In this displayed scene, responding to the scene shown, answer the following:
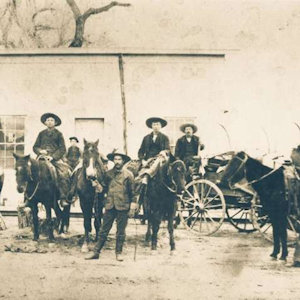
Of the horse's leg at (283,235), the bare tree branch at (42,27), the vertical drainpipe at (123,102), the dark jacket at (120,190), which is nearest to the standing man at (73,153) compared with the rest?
the vertical drainpipe at (123,102)

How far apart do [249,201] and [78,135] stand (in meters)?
2.80

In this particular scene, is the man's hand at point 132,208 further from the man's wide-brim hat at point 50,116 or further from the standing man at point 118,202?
the man's wide-brim hat at point 50,116

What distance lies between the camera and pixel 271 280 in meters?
6.31

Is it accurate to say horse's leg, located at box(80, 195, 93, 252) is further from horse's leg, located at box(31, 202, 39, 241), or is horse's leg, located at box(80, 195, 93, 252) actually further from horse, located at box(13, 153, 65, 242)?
horse's leg, located at box(31, 202, 39, 241)

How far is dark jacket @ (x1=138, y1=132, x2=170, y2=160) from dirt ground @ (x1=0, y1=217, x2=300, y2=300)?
1.23 metres

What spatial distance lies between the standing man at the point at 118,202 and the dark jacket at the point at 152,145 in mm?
751

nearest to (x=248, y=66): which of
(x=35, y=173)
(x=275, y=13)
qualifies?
(x=275, y=13)

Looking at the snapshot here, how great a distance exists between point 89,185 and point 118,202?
2.26 ft

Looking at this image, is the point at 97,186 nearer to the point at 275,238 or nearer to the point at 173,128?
the point at 173,128

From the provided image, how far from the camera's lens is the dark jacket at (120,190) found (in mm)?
6781

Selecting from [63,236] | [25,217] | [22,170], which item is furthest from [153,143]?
[25,217]

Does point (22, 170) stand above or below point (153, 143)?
below

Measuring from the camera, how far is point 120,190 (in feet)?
22.3

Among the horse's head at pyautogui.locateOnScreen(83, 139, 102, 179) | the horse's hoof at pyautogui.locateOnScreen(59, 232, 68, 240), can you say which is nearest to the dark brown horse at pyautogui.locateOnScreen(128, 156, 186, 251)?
the horse's head at pyautogui.locateOnScreen(83, 139, 102, 179)
